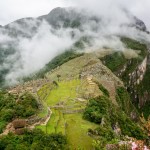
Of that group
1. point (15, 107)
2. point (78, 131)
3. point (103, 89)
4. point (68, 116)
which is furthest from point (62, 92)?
point (78, 131)

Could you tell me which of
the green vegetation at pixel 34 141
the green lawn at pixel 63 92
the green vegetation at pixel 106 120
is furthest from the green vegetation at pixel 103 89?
the green vegetation at pixel 34 141

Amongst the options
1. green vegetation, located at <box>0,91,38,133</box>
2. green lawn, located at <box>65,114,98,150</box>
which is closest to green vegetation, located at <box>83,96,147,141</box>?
green lawn, located at <box>65,114,98,150</box>

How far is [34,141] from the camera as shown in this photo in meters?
52.2

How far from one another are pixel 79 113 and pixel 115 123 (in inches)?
366

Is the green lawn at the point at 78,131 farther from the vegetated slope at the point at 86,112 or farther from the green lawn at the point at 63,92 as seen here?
the green lawn at the point at 63,92

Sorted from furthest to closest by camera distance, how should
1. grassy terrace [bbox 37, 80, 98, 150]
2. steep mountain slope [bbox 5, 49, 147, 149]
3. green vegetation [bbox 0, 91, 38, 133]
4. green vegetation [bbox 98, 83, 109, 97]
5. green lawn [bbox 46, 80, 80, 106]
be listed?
green vegetation [bbox 98, 83, 109, 97] → green lawn [bbox 46, 80, 80, 106] → green vegetation [bbox 0, 91, 38, 133] → steep mountain slope [bbox 5, 49, 147, 149] → grassy terrace [bbox 37, 80, 98, 150]

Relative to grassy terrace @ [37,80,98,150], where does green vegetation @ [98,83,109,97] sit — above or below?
below

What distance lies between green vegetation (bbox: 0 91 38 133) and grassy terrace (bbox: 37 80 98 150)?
4.02 m

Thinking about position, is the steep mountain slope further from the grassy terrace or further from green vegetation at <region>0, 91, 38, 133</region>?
green vegetation at <region>0, 91, 38, 133</region>

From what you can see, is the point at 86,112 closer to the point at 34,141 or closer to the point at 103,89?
the point at 34,141

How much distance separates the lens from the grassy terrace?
5604cm

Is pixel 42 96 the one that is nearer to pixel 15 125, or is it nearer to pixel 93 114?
pixel 93 114

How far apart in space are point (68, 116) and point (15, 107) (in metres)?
9.32

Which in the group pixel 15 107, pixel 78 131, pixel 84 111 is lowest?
pixel 84 111
